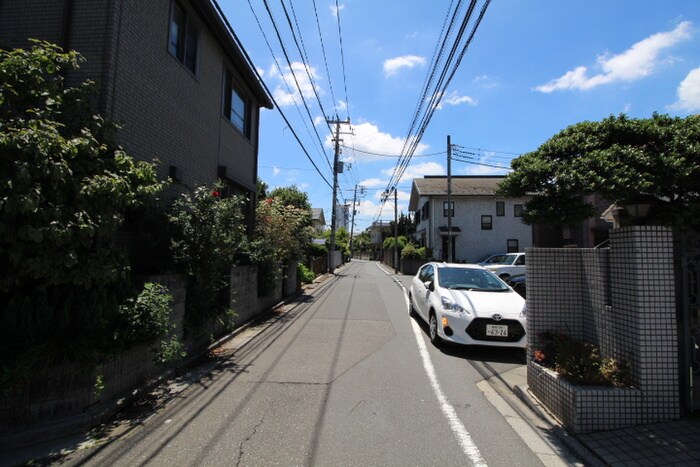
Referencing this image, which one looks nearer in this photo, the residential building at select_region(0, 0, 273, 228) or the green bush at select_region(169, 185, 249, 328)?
the residential building at select_region(0, 0, 273, 228)

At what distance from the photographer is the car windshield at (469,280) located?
25.7 feet

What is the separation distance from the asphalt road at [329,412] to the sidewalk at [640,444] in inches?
17.2

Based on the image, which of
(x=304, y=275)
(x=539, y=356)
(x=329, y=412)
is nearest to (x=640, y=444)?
(x=539, y=356)

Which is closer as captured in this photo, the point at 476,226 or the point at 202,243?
the point at 202,243

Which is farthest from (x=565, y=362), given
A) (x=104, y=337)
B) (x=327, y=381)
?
(x=104, y=337)

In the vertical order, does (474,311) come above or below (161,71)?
below

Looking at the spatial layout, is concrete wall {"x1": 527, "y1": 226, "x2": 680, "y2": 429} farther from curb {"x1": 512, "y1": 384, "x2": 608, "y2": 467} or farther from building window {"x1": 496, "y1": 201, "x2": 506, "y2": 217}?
building window {"x1": 496, "y1": 201, "x2": 506, "y2": 217}

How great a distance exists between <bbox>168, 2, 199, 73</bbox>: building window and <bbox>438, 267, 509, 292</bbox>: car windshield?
22.9 feet

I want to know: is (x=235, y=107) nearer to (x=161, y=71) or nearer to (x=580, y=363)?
(x=161, y=71)

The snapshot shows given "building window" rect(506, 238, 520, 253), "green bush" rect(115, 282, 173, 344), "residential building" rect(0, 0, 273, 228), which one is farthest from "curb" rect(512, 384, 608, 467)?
"building window" rect(506, 238, 520, 253)

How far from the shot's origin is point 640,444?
347cm

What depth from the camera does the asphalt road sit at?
3.37 m

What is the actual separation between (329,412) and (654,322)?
3.26 meters

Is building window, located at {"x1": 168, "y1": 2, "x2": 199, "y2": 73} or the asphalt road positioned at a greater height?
building window, located at {"x1": 168, "y1": 2, "x2": 199, "y2": 73}
